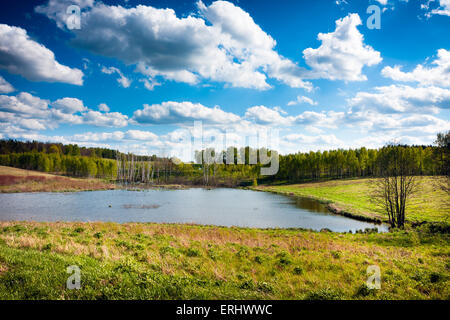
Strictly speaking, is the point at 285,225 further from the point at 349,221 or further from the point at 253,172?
the point at 253,172

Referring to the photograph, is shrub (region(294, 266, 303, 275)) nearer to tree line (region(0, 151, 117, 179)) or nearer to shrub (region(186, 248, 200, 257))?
shrub (region(186, 248, 200, 257))

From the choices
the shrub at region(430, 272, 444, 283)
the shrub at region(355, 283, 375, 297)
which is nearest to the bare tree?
the shrub at region(430, 272, 444, 283)

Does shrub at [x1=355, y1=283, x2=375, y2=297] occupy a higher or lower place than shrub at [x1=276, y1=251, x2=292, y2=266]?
higher

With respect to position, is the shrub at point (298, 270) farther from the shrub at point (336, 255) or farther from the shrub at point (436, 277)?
the shrub at point (436, 277)

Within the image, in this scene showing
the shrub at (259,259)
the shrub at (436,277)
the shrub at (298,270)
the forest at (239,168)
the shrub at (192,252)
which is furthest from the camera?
the forest at (239,168)

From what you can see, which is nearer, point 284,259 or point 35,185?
point 284,259

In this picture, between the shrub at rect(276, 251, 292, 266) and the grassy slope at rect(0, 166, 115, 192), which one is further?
the grassy slope at rect(0, 166, 115, 192)

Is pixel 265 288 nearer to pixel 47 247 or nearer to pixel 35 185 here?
pixel 47 247

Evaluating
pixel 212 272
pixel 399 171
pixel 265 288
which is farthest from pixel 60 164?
pixel 265 288

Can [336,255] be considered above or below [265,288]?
below

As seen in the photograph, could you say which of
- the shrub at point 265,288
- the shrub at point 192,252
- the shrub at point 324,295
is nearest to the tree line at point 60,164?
the shrub at point 192,252

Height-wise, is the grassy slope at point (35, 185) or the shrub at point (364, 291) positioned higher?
the shrub at point (364, 291)
